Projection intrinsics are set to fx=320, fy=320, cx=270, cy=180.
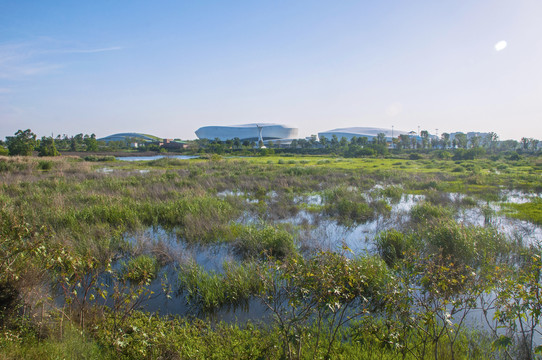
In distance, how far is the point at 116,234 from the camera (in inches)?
379

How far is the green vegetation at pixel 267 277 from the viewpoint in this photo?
377 cm

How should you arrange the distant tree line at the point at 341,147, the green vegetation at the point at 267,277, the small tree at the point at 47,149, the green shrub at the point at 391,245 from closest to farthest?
the green vegetation at the point at 267,277, the green shrub at the point at 391,245, the small tree at the point at 47,149, the distant tree line at the point at 341,147

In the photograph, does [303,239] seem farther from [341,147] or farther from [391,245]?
[341,147]

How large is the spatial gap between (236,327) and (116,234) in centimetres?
613

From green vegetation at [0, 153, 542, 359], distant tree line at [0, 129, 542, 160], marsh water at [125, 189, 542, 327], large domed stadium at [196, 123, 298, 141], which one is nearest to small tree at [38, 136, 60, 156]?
distant tree line at [0, 129, 542, 160]

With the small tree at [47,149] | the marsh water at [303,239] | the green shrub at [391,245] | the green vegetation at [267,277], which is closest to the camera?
the green vegetation at [267,277]

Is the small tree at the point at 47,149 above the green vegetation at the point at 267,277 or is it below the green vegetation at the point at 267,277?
above

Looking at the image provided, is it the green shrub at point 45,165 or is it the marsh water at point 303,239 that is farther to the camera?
the green shrub at point 45,165

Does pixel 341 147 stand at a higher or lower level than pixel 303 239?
higher

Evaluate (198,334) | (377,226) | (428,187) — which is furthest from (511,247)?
→ (428,187)

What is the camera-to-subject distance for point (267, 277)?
668 cm

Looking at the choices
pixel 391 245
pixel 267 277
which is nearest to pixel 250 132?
pixel 391 245

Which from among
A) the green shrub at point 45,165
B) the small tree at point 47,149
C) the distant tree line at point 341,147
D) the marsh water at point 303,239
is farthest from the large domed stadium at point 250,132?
the marsh water at point 303,239

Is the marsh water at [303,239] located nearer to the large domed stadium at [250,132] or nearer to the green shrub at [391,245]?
the green shrub at [391,245]
